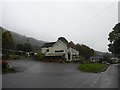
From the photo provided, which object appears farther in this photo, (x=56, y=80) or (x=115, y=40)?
(x=115, y=40)

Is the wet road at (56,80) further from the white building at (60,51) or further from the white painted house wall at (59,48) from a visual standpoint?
the white painted house wall at (59,48)

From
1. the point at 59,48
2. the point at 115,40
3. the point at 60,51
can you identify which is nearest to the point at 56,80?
the point at 115,40

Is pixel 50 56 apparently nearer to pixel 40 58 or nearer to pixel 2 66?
pixel 40 58

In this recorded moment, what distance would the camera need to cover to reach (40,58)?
201 feet

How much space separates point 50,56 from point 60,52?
360 centimetres

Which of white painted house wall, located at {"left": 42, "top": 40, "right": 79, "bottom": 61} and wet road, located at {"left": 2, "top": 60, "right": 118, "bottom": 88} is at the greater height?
white painted house wall, located at {"left": 42, "top": 40, "right": 79, "bottom": 61}

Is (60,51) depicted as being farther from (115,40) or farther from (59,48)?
(115,40)

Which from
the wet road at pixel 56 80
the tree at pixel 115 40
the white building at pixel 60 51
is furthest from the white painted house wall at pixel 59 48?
the wet road at pixel 56 80

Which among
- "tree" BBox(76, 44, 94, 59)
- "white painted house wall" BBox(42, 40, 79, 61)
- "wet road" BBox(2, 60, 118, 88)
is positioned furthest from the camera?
"tree" BBox(76, 44, 94, 59)

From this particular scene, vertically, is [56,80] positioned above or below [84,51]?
below

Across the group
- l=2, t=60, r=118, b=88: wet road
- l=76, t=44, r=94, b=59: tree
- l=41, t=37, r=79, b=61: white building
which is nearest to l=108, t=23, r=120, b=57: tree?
l=41, t=37, r=79, b=61: white building

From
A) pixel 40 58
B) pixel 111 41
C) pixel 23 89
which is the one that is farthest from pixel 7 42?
pixel 23 89

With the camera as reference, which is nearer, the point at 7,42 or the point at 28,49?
the point at 7,42

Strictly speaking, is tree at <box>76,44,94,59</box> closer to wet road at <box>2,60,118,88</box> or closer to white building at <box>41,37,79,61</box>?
white building at <box>41,37,79,61</box>
